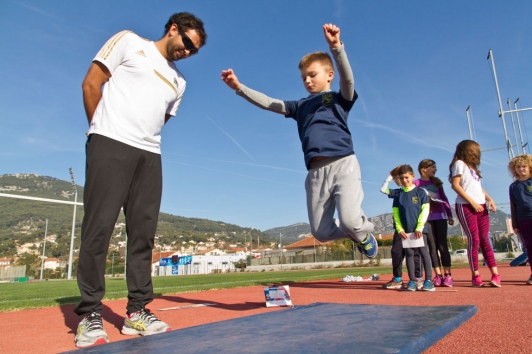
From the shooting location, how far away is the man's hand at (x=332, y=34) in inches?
115

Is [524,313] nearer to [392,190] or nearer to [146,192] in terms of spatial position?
[146,192]

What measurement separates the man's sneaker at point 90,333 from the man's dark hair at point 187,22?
7.19 feet

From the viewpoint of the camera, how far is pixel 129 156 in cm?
266

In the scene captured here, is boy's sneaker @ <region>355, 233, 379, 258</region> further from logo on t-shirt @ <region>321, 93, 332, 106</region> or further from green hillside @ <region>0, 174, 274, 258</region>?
green hillside @ <region>0, 174, 274, 258</region>

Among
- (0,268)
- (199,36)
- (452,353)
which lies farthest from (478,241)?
(0,268)

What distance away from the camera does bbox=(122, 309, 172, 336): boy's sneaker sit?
261 cm

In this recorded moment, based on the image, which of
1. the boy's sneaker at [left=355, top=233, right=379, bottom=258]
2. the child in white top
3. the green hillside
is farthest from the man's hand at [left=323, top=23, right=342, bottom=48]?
the green hillside

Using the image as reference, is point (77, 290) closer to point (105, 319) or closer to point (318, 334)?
point (105, 319)

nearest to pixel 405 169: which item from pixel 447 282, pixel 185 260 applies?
pixel 447 282

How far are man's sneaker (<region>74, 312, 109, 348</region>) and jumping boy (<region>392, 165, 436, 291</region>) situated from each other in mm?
4156

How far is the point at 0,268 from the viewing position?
3516cm

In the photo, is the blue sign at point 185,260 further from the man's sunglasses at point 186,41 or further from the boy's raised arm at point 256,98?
the man's sunglasses at point 186,41

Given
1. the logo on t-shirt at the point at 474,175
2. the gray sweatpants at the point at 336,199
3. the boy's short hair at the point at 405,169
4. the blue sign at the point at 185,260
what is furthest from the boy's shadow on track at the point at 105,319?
the blue sign at the point at 185,260

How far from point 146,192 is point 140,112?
588 millimetres
